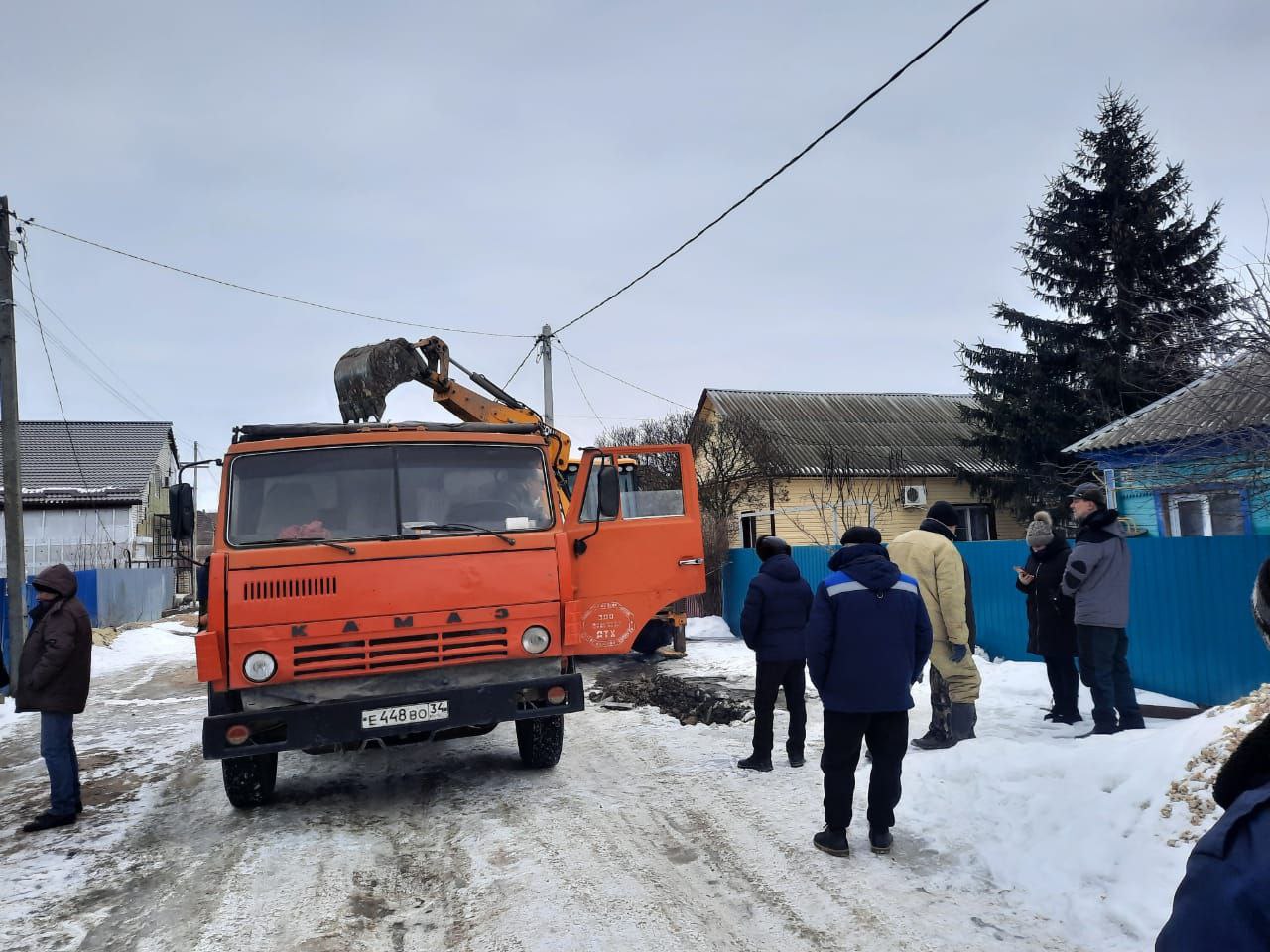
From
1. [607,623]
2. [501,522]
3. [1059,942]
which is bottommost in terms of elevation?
[1059,942]

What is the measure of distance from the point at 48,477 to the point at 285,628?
35212mm

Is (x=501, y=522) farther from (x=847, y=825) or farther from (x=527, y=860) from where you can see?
(x=847, y=825)

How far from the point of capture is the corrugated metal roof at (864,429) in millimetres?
24891

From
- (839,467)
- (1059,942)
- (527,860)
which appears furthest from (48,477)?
(1059,942)

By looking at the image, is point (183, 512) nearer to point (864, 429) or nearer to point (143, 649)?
point (143, 649)

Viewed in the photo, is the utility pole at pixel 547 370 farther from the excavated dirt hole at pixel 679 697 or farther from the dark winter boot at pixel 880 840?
the dark winter boot at pixel 880 840

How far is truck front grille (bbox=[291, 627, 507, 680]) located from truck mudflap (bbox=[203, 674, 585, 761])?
200mm

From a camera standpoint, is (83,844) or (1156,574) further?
(1156,574)

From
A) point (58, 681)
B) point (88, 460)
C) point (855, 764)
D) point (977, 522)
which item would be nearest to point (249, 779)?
point (58, 681)

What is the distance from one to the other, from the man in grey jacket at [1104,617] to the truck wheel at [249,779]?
5.97 meters

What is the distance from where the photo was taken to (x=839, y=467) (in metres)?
24.2

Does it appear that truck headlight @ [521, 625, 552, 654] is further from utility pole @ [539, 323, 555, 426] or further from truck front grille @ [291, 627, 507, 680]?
utility pole @ [539, 323, 555, 426]

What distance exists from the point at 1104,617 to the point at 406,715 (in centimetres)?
514

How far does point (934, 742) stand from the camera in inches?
264
